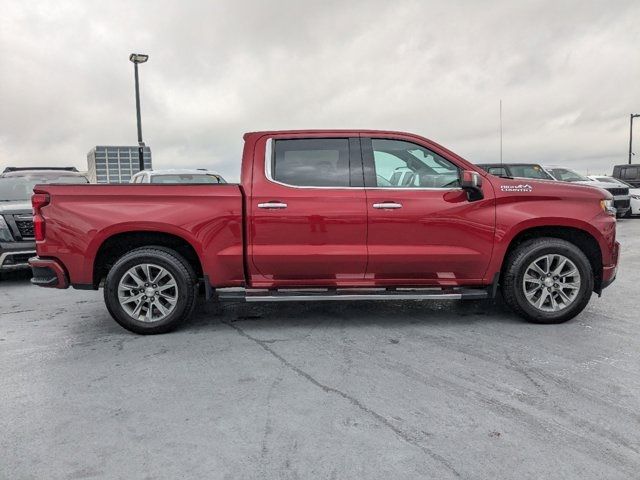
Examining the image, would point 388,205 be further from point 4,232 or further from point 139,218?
point 4,232

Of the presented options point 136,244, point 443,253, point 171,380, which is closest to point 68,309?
point 136,244

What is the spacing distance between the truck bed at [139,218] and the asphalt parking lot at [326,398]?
0.80 metres

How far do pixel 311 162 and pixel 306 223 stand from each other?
25.3 inches

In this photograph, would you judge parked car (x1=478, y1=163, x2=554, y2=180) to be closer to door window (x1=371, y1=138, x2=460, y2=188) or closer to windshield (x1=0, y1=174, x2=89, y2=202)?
door window (x1=371, y1=138, x2=460, y2=188)

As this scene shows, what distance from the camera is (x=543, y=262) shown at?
4.91 meters

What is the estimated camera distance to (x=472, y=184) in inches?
183

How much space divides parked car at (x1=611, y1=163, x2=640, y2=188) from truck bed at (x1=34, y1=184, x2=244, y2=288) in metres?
24.5

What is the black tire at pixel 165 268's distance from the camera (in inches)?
185

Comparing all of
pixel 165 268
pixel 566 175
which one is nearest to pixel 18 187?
pixel 165 268

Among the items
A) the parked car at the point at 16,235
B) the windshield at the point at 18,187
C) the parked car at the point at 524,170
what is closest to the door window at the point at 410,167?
the parked car at the point at 16,235

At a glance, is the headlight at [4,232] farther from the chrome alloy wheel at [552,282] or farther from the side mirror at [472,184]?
the chrome alloy wheel at [552,282]

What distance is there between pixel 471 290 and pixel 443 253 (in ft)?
1.54

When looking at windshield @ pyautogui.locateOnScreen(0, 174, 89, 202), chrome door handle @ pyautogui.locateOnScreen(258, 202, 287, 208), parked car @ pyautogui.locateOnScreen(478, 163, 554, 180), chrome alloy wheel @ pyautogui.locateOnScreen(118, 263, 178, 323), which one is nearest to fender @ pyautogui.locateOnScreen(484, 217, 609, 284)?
chrome door handle @ pyautogui.locateOnScreen(258, 202, 287, 208)

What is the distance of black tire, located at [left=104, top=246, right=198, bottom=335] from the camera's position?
185 inches
